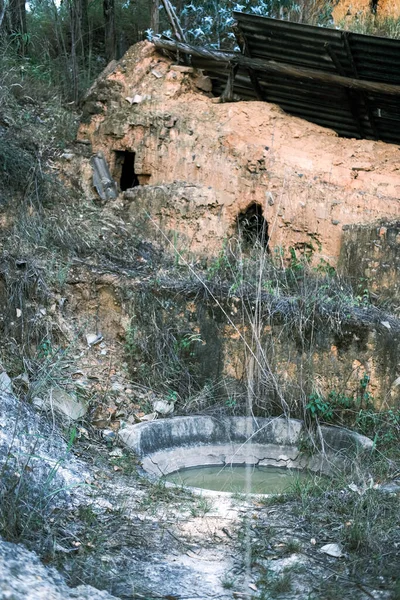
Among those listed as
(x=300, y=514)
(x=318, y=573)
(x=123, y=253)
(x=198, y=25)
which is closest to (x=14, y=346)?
(x=123, y=253)

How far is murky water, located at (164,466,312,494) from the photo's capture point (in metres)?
5.71

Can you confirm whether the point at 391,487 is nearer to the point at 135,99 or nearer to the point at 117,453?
the point at 117,453

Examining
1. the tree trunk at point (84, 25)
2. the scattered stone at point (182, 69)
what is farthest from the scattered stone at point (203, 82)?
the tree trunk at point (84, 25)

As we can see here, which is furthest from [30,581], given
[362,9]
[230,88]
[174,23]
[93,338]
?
[362,9]

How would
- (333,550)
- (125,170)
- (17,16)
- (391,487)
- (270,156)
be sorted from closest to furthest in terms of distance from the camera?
1. (333,550)
2. (391,487)
3. (270,156)
4. (125,170)
5. (17,16)

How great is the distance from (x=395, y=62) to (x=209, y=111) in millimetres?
2257

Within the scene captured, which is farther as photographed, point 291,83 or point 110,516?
point 291,83

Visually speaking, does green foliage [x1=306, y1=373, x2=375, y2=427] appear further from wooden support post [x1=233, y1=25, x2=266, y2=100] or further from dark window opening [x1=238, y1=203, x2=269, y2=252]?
wooden support post [x1=233, y1=25, x2=266, y2=100]

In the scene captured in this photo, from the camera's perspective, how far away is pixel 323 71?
24.5 feet

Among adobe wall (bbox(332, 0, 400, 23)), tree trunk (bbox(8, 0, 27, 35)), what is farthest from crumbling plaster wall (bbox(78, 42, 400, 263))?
adobe wall (bbox(332, 0, 400, 23))

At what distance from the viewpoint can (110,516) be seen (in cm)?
438

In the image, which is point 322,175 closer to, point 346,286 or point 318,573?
point 346,286

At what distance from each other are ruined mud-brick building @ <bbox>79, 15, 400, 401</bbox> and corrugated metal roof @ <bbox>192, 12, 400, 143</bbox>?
0.7 inches

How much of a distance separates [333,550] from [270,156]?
4806mm
